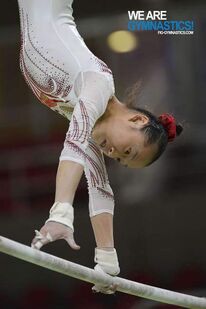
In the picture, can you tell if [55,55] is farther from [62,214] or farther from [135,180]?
[135,180]

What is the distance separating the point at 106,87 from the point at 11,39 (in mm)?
2302

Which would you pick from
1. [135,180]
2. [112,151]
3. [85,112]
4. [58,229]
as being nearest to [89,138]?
[112,151]

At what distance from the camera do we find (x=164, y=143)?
8.67ft

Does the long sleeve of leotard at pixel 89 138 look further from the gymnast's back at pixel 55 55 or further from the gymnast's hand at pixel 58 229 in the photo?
the gymnast's hand at pixel 58 229

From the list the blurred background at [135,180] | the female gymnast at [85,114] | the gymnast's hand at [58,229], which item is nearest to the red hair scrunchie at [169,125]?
the female gymnast at [85,114]

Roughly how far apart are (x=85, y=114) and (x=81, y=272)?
47cm

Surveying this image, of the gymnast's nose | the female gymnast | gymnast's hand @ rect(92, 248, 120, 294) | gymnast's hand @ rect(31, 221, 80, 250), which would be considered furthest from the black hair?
gymnast's hand @ rect(31, 221, 80, 250)

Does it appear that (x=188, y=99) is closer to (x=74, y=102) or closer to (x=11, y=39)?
(x=11, y=39)

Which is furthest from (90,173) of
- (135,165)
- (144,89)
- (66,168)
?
(144,89)

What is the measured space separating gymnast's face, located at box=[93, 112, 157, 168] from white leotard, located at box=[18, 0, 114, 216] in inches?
2.9

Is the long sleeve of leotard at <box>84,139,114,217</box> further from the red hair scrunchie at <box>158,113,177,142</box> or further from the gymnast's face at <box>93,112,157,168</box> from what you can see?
the red hair scrunchie at <box>158,113,177,142</box>

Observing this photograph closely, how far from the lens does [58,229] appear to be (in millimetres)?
2211

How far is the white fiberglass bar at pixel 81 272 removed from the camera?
2162 millimetres

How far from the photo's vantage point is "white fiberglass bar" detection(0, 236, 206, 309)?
85.1 inches
